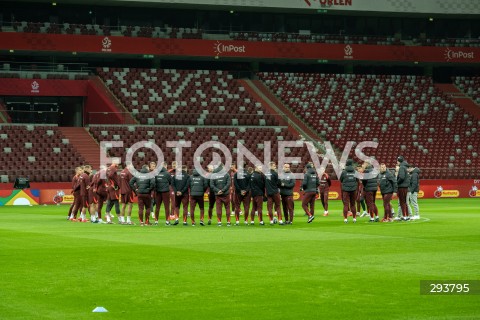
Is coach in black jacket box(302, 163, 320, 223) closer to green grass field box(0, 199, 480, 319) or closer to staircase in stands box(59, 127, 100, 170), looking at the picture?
green grass field box(0, 199, 480, 319)

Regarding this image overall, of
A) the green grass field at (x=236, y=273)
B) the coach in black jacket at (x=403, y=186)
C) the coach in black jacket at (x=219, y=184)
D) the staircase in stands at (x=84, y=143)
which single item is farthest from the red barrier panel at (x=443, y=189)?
the green grass field at (x=236, y=273)

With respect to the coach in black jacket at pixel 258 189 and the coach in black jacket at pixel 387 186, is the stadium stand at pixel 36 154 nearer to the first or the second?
the coach in black jacket at pixel 258 189

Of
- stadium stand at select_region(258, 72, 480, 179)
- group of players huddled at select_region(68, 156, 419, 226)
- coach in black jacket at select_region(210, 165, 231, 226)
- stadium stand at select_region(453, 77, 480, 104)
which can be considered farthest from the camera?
stadium stand at select_region(453, 77, 480, 104)

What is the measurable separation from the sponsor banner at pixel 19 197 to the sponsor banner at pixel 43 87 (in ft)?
46.6

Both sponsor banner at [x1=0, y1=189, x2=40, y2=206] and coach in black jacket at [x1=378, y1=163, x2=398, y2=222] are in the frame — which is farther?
sponsor banner at [x1=0, y1=189, x2=40, y2=206]

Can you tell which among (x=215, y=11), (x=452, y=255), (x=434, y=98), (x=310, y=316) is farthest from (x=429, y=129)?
(x=310, y=316)

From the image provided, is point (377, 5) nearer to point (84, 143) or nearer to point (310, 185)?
point (84, 143)

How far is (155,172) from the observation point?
31234 millimetres

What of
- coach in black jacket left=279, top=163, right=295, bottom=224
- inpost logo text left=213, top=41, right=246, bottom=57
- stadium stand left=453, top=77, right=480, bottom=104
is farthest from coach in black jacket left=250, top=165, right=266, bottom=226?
stadium stand left=453, top=77, right=480, bottom=104

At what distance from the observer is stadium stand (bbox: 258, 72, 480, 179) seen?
64.4 m

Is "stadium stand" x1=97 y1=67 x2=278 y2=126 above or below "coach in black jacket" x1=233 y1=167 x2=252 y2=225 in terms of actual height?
above

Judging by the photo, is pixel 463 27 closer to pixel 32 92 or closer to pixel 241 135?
pixel 241 135

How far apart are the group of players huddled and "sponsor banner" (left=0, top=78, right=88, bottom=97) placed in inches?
1125

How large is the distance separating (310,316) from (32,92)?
52.4 metres
